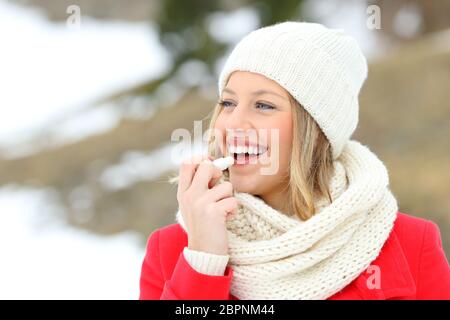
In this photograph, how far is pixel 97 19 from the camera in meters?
11.5

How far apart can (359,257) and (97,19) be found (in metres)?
10.8

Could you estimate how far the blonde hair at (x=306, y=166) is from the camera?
5.03 feet

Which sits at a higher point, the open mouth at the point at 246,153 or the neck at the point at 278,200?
the open mouth at the point at 246,153

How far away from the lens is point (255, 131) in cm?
150

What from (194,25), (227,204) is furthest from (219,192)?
(194,25)

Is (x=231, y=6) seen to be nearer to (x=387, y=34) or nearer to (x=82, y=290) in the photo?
(x=387, y=34)

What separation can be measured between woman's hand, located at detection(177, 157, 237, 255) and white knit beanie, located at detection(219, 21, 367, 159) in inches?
12.8

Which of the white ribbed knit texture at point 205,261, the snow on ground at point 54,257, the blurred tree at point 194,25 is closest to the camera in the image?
the white ribbed knit texture at point 205,261

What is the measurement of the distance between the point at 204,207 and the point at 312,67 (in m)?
0.50

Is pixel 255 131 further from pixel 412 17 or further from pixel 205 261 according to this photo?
pixel 412 17

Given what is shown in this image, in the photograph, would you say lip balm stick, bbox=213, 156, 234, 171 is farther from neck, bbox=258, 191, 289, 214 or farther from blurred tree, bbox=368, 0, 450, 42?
blurred tree, bbox=368, 0, 450, 42

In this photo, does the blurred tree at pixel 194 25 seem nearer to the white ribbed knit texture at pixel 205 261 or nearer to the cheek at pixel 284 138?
the cheek at pixel 284 138

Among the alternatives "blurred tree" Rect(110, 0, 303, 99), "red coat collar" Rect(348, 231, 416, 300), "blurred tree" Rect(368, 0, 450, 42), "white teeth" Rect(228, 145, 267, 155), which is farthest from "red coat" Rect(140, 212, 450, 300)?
"blurred tree" Rect(368, 0, 450, 42)

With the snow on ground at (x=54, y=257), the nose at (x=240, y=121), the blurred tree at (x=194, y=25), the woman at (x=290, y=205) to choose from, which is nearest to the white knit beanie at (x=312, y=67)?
the woman at (x=290, y=205)
